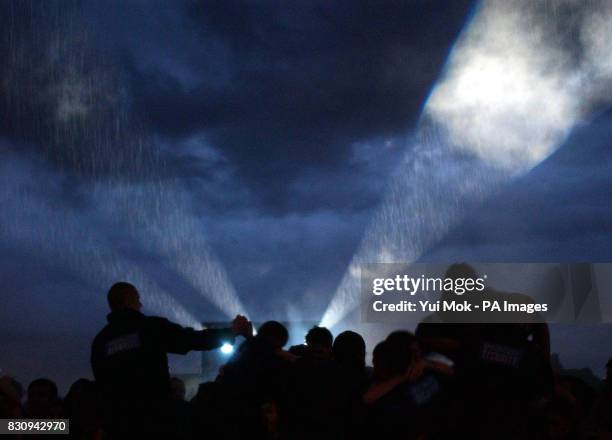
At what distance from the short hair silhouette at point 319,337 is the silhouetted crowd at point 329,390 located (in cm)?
1

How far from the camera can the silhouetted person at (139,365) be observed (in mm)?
6113

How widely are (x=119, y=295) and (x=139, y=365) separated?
779mm

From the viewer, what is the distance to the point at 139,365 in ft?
20.4

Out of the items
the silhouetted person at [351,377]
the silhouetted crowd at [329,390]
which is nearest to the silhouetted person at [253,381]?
the silhouetted crowd at [329,390]

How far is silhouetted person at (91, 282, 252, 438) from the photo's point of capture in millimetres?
6113

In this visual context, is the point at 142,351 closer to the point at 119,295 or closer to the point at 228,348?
the point at 119,295

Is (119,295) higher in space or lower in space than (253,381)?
higher

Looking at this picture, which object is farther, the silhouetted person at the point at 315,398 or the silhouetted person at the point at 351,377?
the silhouetted person at the point at 315,398

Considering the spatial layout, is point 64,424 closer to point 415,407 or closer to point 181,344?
point 181,344

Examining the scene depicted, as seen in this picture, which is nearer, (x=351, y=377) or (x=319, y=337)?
(x=351, y=377)

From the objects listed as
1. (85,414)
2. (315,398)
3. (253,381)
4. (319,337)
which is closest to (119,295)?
(85,414)

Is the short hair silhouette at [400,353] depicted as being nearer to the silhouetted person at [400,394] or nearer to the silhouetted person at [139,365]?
the silhouetted person at [400,394]

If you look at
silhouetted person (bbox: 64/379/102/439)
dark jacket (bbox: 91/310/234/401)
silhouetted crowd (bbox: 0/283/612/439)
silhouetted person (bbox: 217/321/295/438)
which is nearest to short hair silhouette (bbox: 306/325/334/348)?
silhouetted crowd (bbox: 0/283/612/439)

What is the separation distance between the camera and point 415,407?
4.49 metres
